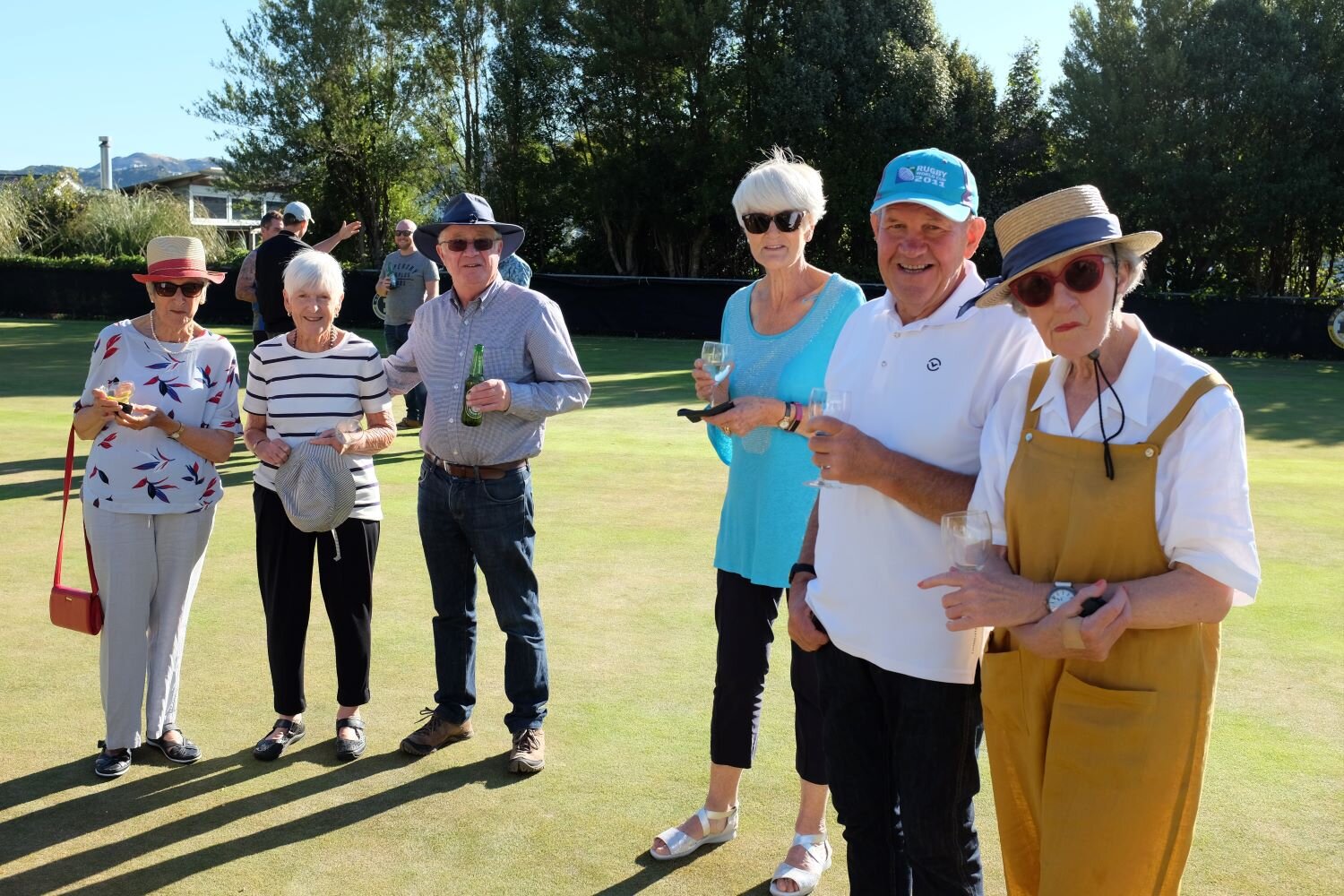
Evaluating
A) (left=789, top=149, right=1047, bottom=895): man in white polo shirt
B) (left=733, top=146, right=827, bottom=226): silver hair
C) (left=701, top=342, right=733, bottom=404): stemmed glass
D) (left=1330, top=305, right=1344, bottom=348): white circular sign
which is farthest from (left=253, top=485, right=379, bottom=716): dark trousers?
(left=1330, top=305, right=1344, bottom=348): white circular sign

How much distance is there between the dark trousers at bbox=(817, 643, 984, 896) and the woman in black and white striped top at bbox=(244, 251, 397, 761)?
7.09 ft

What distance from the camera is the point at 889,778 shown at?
9.25ft

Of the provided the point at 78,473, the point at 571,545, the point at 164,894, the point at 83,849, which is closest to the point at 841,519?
the point at 164,894

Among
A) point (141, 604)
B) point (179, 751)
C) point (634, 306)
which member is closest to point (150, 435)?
point (141, 604)

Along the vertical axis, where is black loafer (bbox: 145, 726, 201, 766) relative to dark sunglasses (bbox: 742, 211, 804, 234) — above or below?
Result: below

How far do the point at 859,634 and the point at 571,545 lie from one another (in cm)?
475

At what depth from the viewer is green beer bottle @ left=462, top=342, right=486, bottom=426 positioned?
13.8 ft

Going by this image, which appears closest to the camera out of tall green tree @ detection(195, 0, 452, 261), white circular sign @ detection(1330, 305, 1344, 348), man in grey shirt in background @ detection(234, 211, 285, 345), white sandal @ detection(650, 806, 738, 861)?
white sandal @ detection(650, 806, 738, 861)

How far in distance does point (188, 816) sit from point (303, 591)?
87cm

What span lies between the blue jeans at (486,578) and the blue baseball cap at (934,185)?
197 cm

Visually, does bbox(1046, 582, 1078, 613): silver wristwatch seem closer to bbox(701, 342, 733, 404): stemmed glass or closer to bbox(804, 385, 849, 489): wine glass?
bbox(804, 385, 849, 489): wine glass

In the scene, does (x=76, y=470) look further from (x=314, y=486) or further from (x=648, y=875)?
(x=648, y=875)

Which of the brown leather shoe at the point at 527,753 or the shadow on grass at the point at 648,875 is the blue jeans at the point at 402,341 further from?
the shadow on grass at the point at 648,875

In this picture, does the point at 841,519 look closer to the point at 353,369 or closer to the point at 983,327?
the point at 983,327
